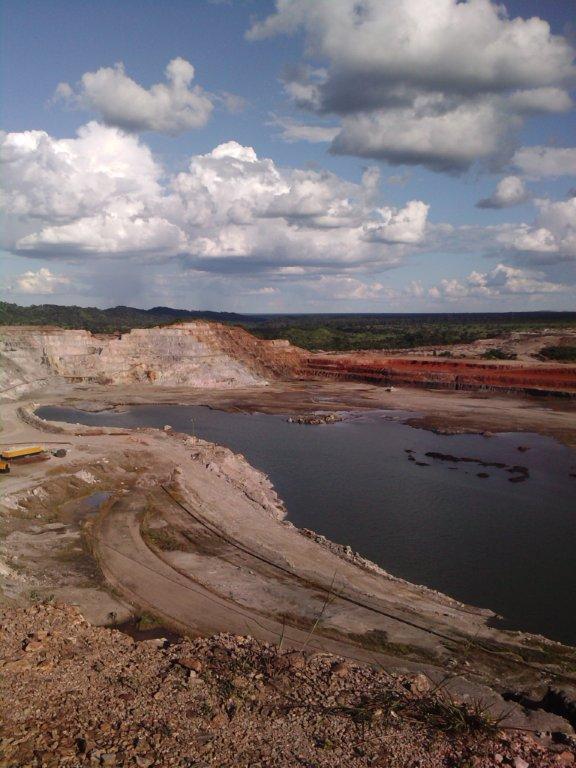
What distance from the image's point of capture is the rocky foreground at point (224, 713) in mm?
9797

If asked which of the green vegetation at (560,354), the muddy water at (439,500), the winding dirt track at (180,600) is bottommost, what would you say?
the muddy water at (439,500)

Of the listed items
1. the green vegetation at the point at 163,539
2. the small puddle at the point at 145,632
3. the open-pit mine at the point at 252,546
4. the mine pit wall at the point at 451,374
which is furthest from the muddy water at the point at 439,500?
the mine pit wall at the point at 451,374

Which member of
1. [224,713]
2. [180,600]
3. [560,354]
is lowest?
[180,600]

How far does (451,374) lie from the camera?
7062 cm

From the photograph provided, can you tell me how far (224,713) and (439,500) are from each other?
2116 centimetres

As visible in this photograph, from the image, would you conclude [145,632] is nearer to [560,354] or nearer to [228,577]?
[228,577]

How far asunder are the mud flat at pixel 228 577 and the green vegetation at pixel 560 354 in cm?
6178

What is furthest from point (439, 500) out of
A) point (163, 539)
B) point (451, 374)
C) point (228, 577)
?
point (451, 374)

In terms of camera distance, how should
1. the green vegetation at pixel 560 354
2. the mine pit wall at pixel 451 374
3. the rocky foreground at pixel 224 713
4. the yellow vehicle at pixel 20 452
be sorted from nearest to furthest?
the rocky foreground at pixel 224 713 → the yellow vehicle at pixel 20 452 → the mine pit wall at pixel 451 374 → the green vegetation at pixel 560 354

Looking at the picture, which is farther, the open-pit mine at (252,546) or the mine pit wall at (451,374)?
the mine pit wall at (451,374)

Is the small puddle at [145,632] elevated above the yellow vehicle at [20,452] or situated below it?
below

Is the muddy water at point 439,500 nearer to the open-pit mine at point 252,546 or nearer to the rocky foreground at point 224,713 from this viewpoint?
the open-pit mine at point 252,546

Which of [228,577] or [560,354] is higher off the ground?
[560,354]

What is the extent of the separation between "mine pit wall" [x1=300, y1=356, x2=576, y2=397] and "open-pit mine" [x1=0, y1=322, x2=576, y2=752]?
400cm
